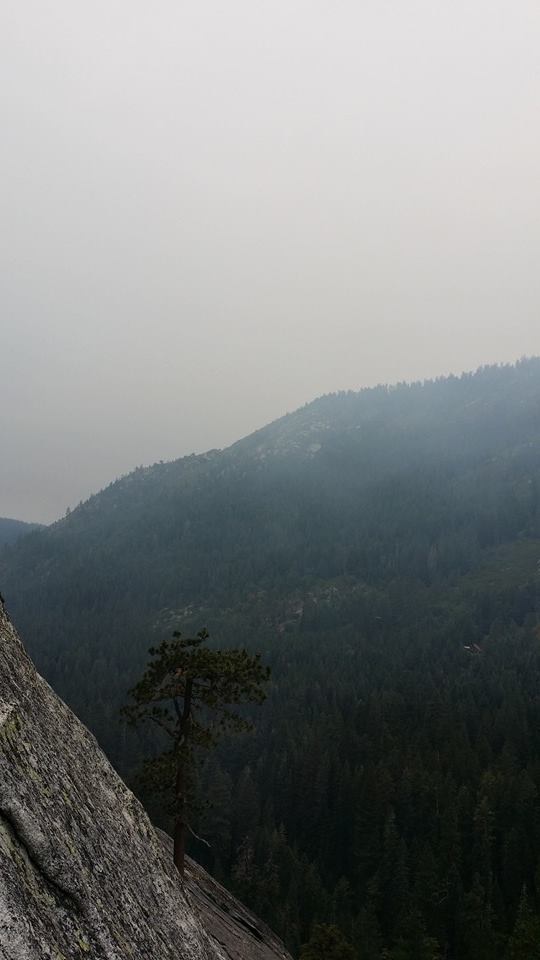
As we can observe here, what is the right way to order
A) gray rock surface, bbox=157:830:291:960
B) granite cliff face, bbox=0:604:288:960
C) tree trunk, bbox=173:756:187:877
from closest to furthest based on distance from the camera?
1. granite cliff face, bbox=0:604:288:960
2. tree trunk, bbox=173:756:187:877
3. gray rock surface, bbox=157:830:291:960

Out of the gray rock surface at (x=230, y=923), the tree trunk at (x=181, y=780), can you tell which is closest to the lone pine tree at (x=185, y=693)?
the tree trunk at (x=181, y=780)

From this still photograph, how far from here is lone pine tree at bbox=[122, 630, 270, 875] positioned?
25.7 metres

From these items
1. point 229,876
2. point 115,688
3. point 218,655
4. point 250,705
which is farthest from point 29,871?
point 115,688

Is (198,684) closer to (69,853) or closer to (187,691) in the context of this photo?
(187,691)

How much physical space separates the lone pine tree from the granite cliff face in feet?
35.6

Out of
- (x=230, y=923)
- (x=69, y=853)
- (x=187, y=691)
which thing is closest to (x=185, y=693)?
(x=187, y=691)

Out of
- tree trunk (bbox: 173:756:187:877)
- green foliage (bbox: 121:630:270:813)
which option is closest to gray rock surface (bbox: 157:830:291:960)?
tree trunk (bbox: 173:756:187:877)

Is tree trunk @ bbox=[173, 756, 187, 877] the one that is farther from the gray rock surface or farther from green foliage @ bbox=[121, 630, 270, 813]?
the gray rock surface

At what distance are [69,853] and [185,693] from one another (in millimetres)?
17560

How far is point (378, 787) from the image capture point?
310 ft

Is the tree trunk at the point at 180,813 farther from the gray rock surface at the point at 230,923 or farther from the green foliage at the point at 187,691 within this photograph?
the gray rock surface at the point at 230,923

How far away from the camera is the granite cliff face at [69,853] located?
7293 mm

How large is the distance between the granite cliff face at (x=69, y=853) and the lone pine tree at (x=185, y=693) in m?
10.9

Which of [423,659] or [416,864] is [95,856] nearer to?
[416,864]
